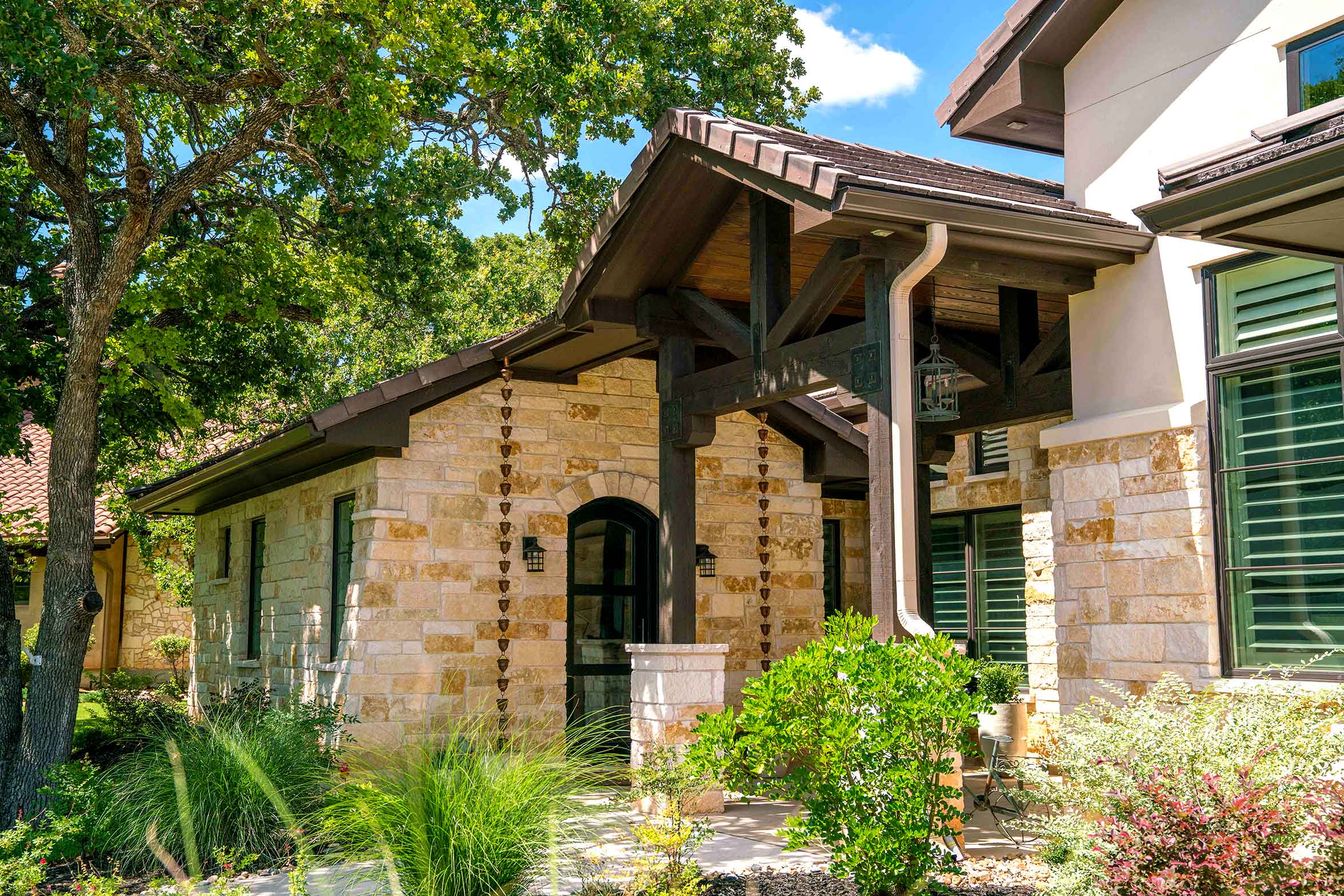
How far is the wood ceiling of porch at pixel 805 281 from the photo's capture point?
26.0 feet

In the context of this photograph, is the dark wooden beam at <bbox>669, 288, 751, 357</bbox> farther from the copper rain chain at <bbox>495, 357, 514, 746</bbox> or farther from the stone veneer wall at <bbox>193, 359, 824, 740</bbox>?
the stone veneer wall at <bbox>193, 359, 824, 740</bbox>

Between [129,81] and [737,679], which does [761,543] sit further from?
[129,81]

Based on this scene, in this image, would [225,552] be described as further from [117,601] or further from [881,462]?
[881,462]

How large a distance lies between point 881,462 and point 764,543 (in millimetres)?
5264

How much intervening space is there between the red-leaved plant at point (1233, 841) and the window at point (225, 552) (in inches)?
494

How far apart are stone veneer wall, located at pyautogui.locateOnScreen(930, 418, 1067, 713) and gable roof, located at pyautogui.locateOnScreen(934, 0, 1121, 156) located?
2.48 m

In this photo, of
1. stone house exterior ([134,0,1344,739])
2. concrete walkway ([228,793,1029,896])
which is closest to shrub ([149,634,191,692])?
stone house exterior ([134,0,1344,739])

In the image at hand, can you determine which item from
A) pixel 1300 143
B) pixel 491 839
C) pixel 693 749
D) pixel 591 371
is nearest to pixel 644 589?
pixel 591 371

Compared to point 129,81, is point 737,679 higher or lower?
lower

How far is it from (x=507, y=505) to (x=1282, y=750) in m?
6.77

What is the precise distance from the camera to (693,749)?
5.82 meters

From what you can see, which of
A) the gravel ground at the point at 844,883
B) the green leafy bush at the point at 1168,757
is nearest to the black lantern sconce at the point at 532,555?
the gravel ground at the point at 844,883

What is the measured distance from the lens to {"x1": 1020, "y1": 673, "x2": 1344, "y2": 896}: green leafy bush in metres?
4.55

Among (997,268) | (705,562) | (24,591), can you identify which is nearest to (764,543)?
(705,562)
